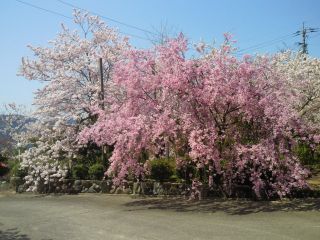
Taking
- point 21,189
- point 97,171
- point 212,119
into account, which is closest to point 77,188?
point 97,171

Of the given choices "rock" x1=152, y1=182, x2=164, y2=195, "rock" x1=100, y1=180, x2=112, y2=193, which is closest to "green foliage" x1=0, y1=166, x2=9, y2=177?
"rock" x1=100, y1=180, x2=112, y2=193

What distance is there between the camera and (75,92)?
1908cm

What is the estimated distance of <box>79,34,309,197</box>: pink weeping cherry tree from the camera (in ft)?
37.7

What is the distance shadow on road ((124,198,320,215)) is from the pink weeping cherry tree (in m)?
0.47

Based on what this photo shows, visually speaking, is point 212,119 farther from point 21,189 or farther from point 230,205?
point 21,189

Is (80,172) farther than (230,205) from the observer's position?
Yes

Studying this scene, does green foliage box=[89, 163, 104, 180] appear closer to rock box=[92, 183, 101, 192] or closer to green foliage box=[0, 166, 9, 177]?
rock box=[92, 183, 101, 192]

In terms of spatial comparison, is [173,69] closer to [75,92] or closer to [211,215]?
[211,215]

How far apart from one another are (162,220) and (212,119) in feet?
11.9

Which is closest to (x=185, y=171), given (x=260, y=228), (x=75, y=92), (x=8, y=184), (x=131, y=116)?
(x=131, y=116)

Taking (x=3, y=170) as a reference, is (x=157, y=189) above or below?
below

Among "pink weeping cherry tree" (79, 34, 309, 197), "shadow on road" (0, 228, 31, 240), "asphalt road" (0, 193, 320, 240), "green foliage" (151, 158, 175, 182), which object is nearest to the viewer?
"asphalt road" (0, 193, 320, 240)

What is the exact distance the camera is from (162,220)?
33.7ft

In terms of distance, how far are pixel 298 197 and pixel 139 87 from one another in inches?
236
